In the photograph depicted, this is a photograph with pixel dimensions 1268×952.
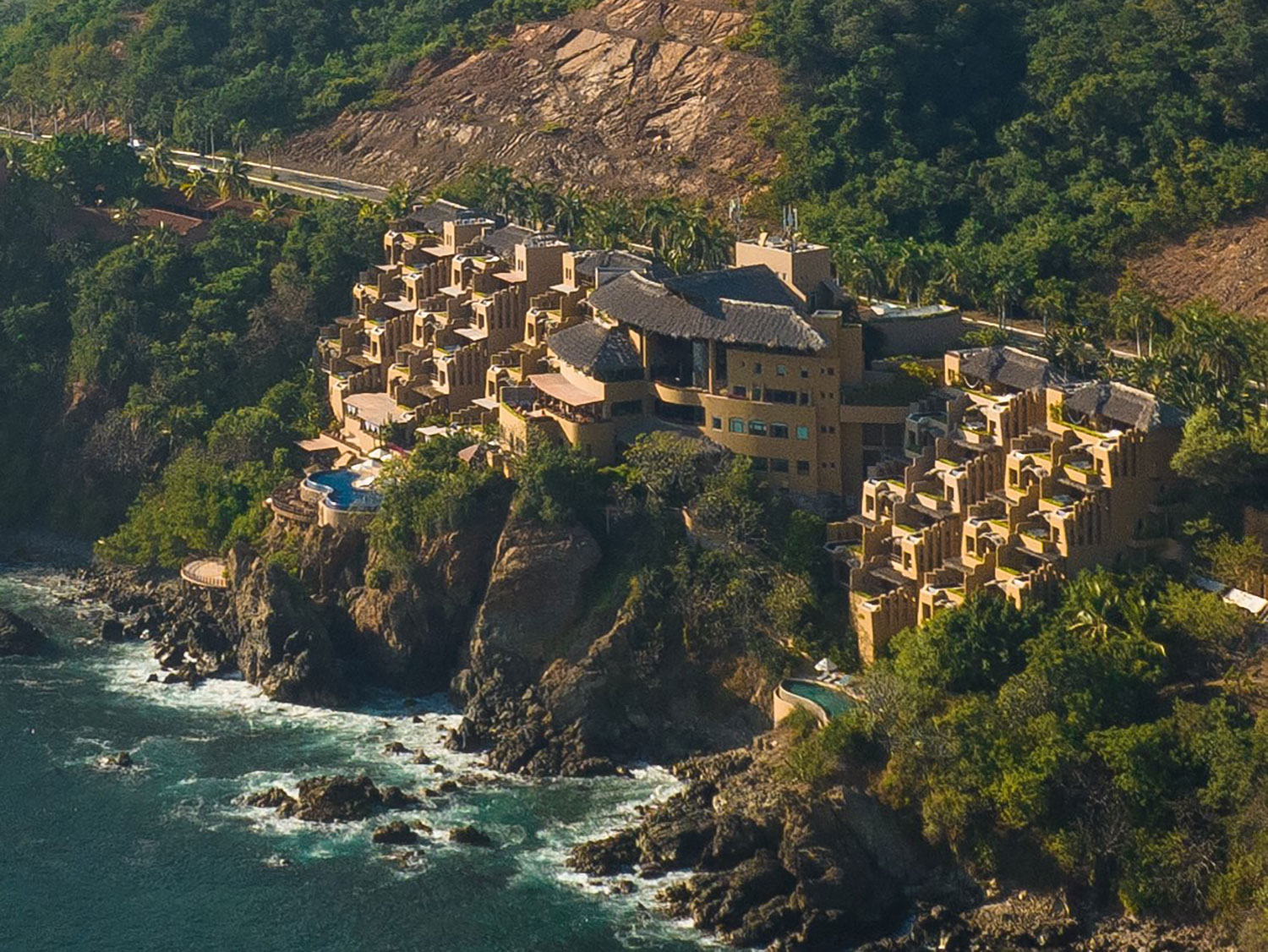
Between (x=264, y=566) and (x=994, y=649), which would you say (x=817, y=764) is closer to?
(x=994, y=649)

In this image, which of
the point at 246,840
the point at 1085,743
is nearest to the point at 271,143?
the point at 246,840

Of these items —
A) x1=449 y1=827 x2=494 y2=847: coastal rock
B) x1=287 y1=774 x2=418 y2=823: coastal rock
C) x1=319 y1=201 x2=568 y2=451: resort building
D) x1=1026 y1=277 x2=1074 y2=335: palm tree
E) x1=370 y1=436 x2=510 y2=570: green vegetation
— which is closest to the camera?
x1=449 y1=827 x2=494 y2=847: coastal rock

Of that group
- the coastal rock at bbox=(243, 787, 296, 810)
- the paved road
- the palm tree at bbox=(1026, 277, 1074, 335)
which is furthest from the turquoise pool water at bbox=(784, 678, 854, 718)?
the paved road

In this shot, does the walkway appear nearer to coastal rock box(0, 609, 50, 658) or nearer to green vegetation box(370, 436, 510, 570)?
coastal rock box(0, 609, 50, 658)

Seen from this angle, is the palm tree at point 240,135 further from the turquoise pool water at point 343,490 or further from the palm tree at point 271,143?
the turquoise pool water at point 343,490

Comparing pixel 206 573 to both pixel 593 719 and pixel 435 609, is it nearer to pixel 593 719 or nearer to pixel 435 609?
pixel 435 609

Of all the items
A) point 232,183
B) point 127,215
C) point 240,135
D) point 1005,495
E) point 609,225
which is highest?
point 240,135

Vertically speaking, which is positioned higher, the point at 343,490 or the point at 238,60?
the point at 238,60
